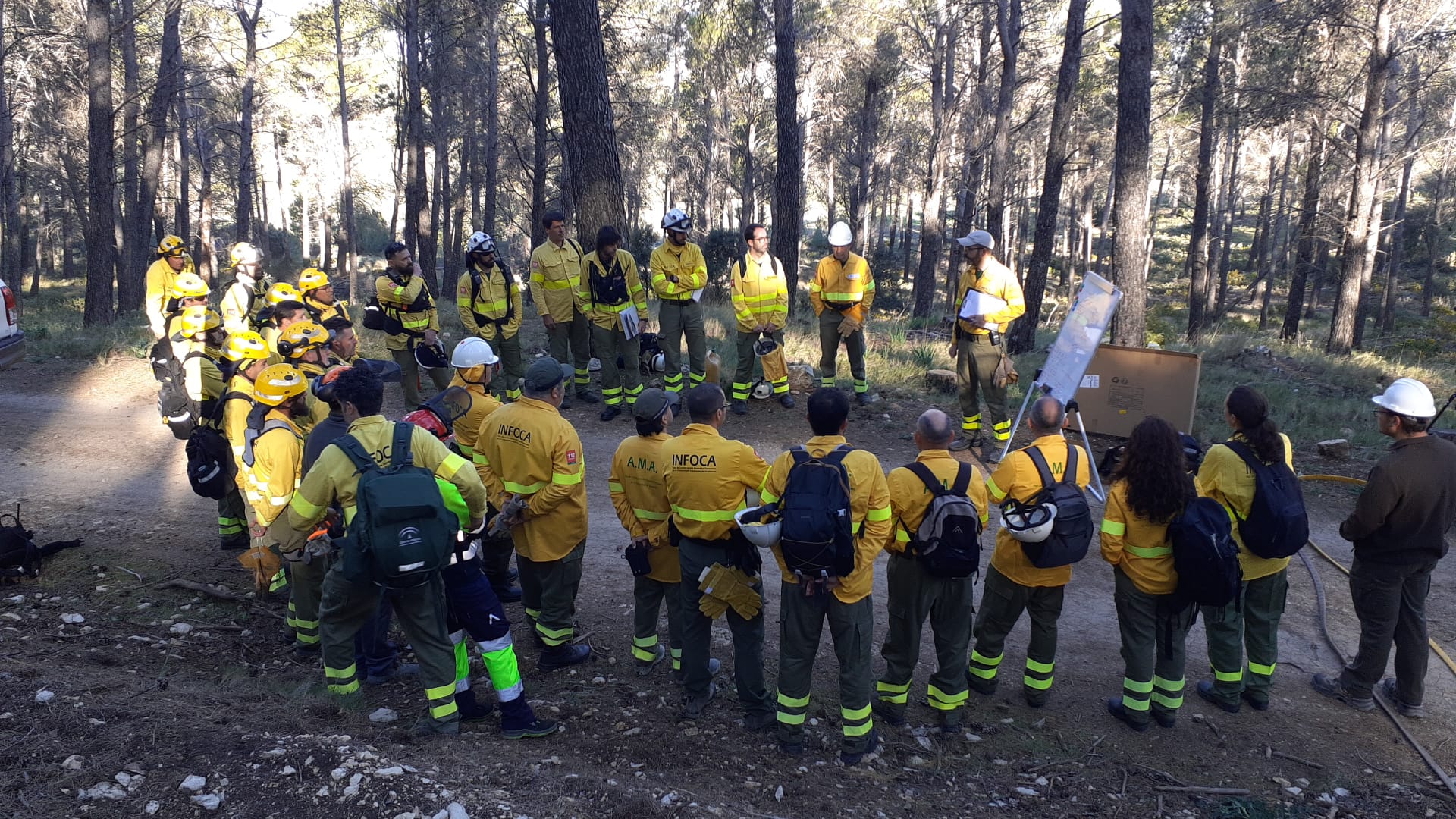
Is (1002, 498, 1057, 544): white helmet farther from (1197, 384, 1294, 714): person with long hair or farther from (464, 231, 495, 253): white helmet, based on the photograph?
(464, 231, 495, 253): white helmet

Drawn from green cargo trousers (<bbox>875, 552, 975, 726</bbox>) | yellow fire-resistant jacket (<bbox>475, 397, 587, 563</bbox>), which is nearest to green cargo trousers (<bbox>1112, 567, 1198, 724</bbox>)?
green cargo trousers (<bbox>875, 552, 975, 726</bbox>)

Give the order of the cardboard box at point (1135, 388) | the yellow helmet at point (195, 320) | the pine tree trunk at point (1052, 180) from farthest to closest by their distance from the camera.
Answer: the pine tree trunk at point (1052, 180)
the cardboard box at point (1135, 388)
the yellow helmet at point (195, 320)

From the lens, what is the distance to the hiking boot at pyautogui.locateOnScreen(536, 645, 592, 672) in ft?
16.5

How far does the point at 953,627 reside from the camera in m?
4.57

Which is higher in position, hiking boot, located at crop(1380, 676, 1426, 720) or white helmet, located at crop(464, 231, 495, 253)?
white helmet, located at crop(464, 231, 495, 253)

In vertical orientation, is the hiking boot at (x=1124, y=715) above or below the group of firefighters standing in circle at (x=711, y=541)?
below

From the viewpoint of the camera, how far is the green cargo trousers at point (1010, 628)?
4.74 meters

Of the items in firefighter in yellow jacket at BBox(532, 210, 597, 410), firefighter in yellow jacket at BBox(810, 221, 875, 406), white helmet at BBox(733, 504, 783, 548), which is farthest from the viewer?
firefighter in yellow jacket at BBox(532, 210, 597, 410)

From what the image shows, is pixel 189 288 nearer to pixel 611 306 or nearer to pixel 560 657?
pixel 611 306

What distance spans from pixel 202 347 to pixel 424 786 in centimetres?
519

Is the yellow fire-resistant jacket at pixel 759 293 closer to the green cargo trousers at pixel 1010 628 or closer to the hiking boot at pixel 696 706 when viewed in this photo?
the green cargo trousers at pixel 1010 628

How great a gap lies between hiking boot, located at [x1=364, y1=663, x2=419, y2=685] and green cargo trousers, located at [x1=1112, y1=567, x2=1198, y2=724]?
13.5 ft

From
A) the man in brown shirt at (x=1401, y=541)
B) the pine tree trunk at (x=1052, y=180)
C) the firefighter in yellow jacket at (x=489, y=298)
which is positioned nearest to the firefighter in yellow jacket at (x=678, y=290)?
the firefighter in yellow jacket at (x=489, y=298)

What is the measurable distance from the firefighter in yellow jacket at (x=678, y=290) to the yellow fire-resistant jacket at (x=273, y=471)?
5088 mm
